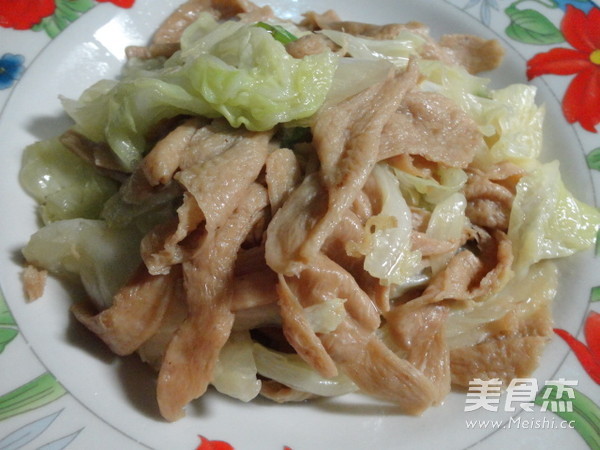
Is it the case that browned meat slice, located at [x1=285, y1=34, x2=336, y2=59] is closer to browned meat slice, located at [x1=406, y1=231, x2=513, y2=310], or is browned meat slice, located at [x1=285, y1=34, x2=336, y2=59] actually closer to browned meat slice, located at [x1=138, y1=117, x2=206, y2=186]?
browned meat slice, located at [x1=138, y1=117, x2=206, y2=186]

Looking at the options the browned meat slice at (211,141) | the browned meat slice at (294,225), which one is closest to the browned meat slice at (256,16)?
the browned meat slice at (211,141)

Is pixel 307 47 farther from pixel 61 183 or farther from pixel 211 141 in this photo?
pixel 61 183

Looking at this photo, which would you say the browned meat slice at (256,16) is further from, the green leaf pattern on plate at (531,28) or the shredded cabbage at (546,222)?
the shredded cabbage at (546,222)

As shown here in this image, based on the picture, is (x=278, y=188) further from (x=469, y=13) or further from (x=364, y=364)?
(x=469, y=13)

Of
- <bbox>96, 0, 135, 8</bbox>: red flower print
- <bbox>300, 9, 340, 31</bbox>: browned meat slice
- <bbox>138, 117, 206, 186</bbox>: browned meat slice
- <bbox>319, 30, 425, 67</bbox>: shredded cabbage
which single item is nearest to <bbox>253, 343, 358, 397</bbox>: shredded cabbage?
<bbox>138, 117, 206, 186</bbox>: browned meat slice

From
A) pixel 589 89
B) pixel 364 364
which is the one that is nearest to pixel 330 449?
pixel 364 364

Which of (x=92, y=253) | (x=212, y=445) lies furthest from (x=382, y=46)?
(x=212, y=445)
